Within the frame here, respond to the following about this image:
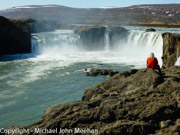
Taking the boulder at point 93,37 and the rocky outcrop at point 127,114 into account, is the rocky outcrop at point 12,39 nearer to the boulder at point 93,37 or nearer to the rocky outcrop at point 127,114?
the boulder at point 93,37

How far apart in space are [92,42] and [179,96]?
49361mm

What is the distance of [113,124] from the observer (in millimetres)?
7125

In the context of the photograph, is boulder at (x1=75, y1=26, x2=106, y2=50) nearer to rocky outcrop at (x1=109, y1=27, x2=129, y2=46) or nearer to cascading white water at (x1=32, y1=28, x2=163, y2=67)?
cascading white water at (x1=32, y1=28, x2=163, y2=67)

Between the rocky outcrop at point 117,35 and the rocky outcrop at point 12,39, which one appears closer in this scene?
the rocky outcrop at point 12,39

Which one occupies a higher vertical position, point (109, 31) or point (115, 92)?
point (109, 31)

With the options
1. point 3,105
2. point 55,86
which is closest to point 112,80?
point 3,105

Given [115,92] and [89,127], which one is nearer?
[89,127]

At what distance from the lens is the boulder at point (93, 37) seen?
5653 cm

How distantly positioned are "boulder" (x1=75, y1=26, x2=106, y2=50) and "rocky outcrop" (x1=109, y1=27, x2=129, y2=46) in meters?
2.40

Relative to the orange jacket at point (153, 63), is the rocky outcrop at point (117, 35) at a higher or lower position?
higher

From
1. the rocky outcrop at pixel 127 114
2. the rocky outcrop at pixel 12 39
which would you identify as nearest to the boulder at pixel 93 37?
the rocky outcrop at pixel 12 39

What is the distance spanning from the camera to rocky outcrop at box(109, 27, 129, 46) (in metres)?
54.2

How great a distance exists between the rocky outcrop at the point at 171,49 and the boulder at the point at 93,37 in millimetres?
30786

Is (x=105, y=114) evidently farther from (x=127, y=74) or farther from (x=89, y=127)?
(x=127, y=74)
